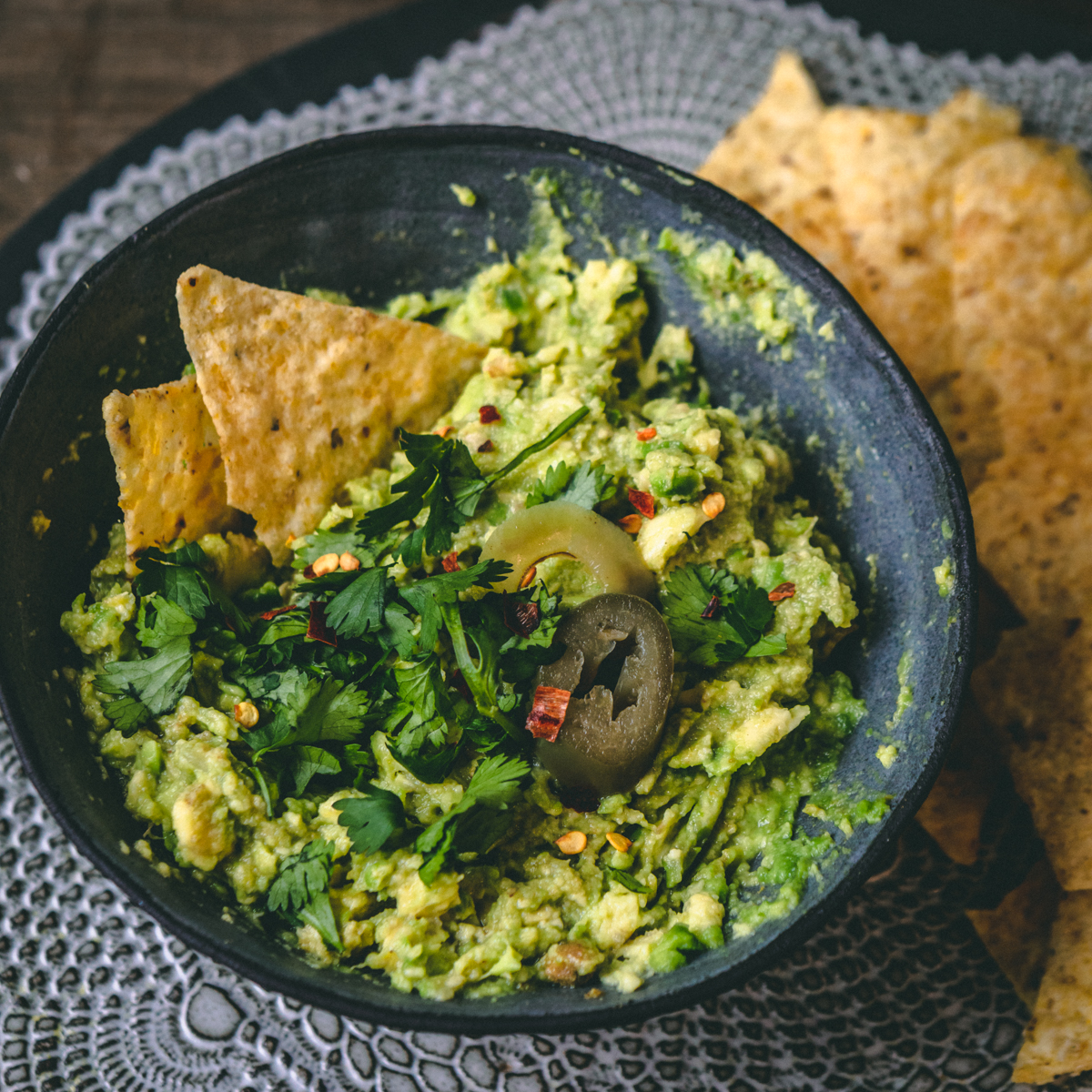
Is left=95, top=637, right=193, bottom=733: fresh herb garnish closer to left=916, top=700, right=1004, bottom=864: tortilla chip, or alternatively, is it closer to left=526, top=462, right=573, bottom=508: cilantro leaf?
left=526, top=462, right=573, bottom=508: cilantro leaf

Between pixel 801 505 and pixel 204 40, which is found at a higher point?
pixel 204 40

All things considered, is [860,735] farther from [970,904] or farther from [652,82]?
[652,82]

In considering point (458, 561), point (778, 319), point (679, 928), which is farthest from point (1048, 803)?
point (458, 561)

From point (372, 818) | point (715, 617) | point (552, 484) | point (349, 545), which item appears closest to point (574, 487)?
point (552, 484)

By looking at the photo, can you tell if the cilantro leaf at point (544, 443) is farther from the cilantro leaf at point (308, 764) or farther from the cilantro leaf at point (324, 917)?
the cilantro leaf at point (324, 917)

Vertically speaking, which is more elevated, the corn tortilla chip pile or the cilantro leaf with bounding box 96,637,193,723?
the corn tortilla chip pile

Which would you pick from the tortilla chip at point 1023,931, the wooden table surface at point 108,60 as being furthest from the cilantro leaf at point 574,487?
the wooden table surface at point 108,60

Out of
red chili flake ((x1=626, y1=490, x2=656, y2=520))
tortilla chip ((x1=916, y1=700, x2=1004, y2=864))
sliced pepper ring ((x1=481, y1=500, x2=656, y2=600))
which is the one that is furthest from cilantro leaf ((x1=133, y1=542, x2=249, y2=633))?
tortilla chip ((x1=916, y1=700, x2=1004, y2=864))
